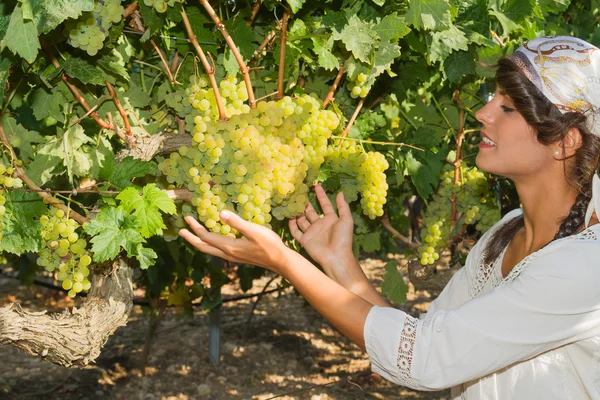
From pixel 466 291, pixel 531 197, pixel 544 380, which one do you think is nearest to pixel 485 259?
pixel 466 291

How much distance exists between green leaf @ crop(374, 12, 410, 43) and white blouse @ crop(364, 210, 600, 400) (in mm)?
767

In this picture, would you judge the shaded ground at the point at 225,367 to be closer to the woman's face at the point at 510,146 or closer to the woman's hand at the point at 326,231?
the woman's hand at the point at 326,231

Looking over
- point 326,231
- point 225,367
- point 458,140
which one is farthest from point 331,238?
point 225,367

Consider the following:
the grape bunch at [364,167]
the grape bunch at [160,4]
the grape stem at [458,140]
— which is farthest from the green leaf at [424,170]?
the grape bunch at [160,4]

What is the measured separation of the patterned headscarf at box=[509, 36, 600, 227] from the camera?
5.56ft

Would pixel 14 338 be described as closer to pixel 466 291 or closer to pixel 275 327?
pixel 466 291

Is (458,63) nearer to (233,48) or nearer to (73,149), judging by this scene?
(233,48)

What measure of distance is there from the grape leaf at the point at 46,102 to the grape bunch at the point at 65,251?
0.35 m

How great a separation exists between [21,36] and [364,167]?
115cm

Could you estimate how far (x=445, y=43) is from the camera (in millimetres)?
2455

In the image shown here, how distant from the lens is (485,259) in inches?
81.8

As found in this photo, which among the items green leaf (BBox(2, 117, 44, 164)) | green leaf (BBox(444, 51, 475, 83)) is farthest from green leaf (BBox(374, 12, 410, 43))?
green leaf (BBox(2, 117, 44, 164))

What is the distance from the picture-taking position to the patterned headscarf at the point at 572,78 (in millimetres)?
1695

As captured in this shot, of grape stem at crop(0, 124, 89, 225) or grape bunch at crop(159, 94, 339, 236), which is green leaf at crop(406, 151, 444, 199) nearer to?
grape bunch at crop(159, 94, 339, 236)
